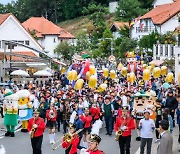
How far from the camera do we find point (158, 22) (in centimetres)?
7012

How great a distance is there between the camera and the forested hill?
115 meters

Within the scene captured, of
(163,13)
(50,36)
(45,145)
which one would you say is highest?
(163,13)

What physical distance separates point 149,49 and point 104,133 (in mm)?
41130

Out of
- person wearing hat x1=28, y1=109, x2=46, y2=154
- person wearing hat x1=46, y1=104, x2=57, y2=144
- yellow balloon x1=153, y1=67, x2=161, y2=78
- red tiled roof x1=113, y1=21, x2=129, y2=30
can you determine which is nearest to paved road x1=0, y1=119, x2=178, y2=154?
person wearing hat x1=46, y1=104, x2=57, y2=144

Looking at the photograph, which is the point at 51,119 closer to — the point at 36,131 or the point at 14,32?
the point at 36,131

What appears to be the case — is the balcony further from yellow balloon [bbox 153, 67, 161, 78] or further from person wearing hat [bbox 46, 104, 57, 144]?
person wearing hat [bbox 46, 104, 57, 144]

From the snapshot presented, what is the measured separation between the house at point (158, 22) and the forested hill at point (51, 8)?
35209 millimetres

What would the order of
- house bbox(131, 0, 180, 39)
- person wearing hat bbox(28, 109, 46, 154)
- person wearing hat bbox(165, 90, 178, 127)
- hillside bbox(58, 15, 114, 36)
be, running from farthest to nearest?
hillside bbox(58, 15, 114, 36) → house bbox(131, 0, 180, 39) → person wearing hat bbox(165, 90, 178, 127) → person wearing hat bbox(28, 109, 46, 154)

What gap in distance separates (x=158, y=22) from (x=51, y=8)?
5307 cm

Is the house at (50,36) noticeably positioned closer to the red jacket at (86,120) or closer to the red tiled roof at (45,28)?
the red tiled roof at (45,28)

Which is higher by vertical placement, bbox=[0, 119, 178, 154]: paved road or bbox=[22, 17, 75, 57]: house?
bbox=[22, 17, 75, 57]: house

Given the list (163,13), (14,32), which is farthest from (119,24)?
(14,32)

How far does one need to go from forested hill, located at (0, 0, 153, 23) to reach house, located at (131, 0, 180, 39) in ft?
116

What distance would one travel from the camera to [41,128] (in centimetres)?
1698
